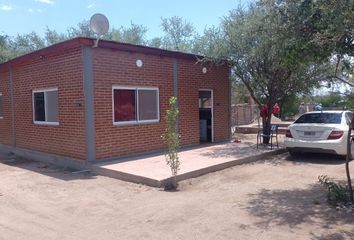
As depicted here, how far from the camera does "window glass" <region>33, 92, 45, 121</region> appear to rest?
12.7 m

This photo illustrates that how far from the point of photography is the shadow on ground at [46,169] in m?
9.89

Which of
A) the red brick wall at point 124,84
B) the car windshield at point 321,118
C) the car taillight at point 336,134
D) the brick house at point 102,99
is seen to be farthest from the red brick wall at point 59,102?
the car taillight at point 336,134

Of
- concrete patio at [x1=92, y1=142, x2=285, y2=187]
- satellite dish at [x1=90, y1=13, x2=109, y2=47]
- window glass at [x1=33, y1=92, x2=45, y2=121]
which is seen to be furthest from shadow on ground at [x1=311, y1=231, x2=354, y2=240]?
window glass at [x1=33, y1=92, x2=45, y2=121]

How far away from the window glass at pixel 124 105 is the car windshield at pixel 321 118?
5.13m

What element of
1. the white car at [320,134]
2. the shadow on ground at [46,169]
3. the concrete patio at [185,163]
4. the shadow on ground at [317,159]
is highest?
the white car at [320,134]

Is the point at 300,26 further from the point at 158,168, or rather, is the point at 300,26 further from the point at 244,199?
the point at 158,168

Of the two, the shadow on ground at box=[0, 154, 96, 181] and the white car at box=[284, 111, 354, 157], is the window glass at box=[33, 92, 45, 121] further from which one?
the white car at box=[284, 111, 354, 157]

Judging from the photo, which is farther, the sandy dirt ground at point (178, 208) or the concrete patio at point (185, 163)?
the concrete patio at point (185, 163)

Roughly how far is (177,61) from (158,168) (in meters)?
4.85

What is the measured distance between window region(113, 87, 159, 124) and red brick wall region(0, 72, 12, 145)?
573cm

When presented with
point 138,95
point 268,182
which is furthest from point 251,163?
point 138,95

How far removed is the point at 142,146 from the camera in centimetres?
1216

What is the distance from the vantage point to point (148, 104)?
487 inches

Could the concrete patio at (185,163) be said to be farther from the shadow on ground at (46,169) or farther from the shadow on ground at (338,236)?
the shadow on ground at (338,236)
